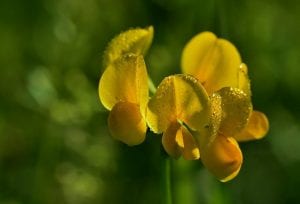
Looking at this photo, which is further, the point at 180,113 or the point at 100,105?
the point at 100,105

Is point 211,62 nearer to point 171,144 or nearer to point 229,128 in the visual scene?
point 229,128

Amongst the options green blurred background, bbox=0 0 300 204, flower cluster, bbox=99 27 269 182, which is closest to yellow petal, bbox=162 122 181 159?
flower cluster, bbox=99 27 269 182

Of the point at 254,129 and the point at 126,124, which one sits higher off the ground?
the point at 126,124

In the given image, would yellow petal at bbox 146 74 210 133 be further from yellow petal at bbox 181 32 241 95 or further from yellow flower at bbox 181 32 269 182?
yellow petal at bbox 181 32 241 95

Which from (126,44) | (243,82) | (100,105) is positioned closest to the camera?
(243,82)

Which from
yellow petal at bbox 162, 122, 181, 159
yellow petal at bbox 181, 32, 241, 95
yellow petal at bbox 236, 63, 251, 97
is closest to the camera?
yellow petal at bbox 162, 122, 181, 159

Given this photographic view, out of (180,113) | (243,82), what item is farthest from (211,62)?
(180,113)

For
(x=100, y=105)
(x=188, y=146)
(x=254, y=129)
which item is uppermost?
(x=188, y=146)
